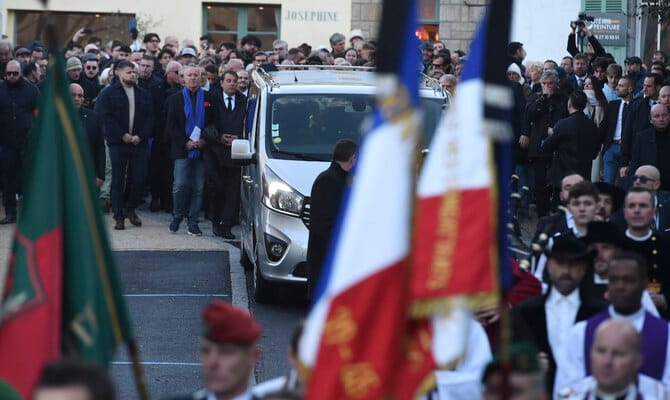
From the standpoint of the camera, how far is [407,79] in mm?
5184

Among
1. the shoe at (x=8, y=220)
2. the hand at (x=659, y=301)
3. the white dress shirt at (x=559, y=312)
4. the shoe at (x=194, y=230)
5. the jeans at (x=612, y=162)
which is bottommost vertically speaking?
the shoe at (x=8, y=220)

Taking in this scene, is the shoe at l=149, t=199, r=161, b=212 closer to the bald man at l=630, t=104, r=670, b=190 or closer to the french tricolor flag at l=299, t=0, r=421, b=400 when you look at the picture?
the bald man at l=630, t=104, r=670, b=190

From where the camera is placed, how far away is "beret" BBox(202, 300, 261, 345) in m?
6.00

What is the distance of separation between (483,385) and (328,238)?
19.1 feet

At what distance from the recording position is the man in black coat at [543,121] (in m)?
19.4

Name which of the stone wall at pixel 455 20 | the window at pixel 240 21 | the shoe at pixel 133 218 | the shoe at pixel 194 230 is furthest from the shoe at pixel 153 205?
the window at pixel 240 21

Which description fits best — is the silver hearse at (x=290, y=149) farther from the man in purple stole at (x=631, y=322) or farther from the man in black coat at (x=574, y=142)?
the man in purple stole at (x=631, y=322)

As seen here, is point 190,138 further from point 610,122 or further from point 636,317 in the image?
point 636,317

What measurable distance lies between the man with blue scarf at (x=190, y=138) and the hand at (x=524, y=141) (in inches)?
156

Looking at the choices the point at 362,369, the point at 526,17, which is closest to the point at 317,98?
the point at 362,369

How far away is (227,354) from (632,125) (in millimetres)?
12065

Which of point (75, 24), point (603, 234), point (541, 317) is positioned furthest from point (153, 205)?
point (75, 24)

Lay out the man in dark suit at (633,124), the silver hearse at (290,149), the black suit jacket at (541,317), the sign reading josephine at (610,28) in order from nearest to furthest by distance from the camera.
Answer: the black suit jacket at (541,317) → the silver hearse at (290,149) → the man in dark suit at (633,124) → the sign reading josephine at (610,28)

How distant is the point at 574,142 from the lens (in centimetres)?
1806
